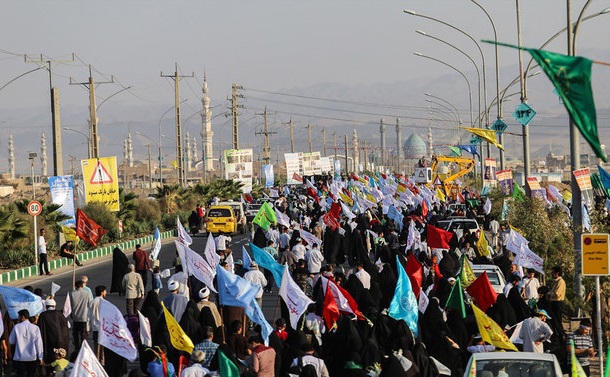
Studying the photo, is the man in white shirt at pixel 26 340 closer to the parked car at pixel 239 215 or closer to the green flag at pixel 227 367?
the green flag at pixel 227 367

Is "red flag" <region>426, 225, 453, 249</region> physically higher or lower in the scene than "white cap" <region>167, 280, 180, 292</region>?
lower

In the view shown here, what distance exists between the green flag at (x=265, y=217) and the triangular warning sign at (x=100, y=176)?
11892 mm

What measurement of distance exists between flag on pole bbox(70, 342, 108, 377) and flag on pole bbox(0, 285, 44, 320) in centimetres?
498

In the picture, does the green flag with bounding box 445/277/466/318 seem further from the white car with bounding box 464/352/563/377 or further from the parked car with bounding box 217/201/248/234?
the parked car with bounding box 217/201/248/234

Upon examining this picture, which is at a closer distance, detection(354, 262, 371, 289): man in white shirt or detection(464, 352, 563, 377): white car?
detection(464, 352, 563, 377): white car

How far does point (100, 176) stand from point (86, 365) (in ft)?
108

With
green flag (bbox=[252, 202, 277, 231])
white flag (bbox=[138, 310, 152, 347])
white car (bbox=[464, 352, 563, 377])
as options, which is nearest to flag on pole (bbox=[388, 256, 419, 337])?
white flag (bbox=[138, 310, 152, 347])

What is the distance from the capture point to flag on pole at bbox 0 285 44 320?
1669cm

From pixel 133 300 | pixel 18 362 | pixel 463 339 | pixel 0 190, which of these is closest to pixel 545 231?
pixel 133 300

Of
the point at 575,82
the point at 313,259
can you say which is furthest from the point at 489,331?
the point at 313,259

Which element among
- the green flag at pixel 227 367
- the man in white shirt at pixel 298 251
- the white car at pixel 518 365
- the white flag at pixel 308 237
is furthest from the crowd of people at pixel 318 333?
the white flag at pixel 308 237

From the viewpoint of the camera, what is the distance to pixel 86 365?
11.8 metres

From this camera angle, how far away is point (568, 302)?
19.4 meters

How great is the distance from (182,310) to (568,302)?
600 centimetres
